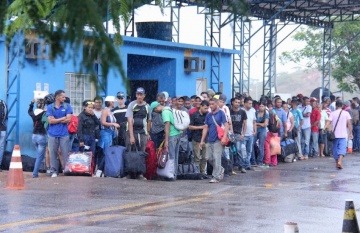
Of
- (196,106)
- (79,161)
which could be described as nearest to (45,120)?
(79,161)

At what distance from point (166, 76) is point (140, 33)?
1680 mm

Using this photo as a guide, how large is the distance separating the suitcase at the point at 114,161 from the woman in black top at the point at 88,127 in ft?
1.20

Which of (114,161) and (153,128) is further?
(153,128)

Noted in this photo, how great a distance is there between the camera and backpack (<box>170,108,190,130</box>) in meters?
17.9

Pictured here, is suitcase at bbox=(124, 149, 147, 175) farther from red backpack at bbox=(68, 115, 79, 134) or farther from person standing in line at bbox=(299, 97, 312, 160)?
person standing in line at bbox=(299, 97, 312, 160)

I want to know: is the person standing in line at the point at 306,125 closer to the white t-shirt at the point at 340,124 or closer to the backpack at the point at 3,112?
the white t-shirt at the point at 340,124

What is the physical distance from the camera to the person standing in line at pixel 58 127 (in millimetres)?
17500

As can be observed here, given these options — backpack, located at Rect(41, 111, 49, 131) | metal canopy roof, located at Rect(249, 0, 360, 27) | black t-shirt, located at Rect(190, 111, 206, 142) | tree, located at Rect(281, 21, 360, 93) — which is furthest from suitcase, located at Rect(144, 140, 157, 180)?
tree, located at Rect(281, 21, 360, 93)

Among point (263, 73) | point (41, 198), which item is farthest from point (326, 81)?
point (41, 198)

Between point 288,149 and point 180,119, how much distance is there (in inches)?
288

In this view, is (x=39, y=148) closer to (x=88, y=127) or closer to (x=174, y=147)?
(x=88, y=127)

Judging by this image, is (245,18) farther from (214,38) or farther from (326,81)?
(326,81)

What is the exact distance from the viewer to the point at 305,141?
26406 millimetres

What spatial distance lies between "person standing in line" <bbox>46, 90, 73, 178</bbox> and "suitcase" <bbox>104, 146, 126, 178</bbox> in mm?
846
